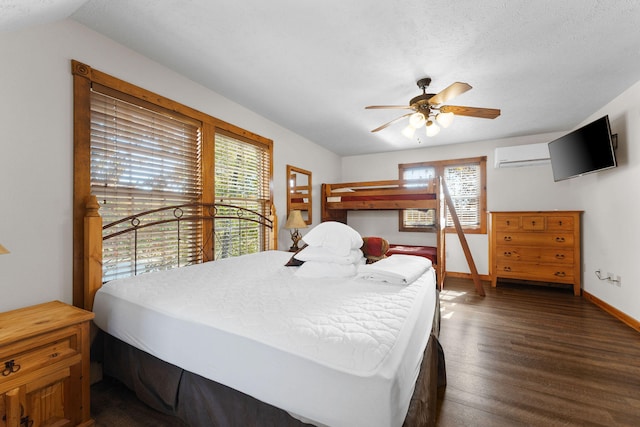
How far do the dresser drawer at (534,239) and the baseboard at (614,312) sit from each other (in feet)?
2.18

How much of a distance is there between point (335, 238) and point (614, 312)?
3.25 meters

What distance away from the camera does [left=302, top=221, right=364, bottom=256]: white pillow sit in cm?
187

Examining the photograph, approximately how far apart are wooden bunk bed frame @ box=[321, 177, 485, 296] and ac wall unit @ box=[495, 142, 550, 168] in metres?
1.22

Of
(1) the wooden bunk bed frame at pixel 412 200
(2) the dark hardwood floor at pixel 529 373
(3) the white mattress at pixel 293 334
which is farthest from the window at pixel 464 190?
(3) the white mattress at pixel 293 334

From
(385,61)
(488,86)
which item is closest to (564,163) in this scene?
(488,86)

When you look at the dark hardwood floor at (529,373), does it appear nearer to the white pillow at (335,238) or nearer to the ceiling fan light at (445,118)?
the white pillow at (335,238)

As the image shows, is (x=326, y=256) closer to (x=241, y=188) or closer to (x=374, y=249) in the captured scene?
(x=374, y=249)

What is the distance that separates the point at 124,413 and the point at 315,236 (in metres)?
1.47

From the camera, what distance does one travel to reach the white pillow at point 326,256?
1.84 meters

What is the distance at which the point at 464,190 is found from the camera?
4.63 meters

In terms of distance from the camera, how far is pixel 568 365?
186cm

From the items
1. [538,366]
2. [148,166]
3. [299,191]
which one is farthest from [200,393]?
[299,191]

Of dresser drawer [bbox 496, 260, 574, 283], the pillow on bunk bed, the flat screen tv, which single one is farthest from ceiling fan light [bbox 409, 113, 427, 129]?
dresser drawer [bbox 496, 260, 574, 283]

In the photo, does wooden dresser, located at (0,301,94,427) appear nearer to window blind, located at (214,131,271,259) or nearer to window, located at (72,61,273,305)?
window, located at (72,61,273,305)
